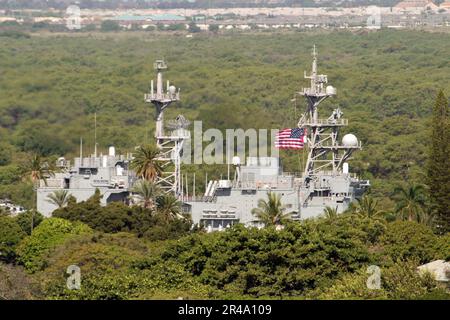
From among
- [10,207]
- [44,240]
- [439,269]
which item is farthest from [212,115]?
[439,269]

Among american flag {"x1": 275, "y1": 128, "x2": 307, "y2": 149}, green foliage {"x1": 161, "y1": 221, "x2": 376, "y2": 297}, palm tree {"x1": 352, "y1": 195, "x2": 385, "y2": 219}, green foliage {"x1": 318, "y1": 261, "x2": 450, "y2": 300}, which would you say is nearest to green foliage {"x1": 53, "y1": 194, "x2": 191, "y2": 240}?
palm tree {"x1": 352, "y1": 195, "x2": 385, "y2": 219}

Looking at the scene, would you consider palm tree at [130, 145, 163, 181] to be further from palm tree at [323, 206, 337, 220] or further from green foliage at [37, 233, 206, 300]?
green foliage at [37, 233, 206, 300]

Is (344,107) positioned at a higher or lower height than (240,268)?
lower

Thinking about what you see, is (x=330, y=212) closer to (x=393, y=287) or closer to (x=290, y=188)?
(x=290, y=188)

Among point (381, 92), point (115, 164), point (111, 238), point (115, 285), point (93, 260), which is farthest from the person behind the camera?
point (381, 92)

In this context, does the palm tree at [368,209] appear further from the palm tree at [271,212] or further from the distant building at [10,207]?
the distant building at [10,207]
